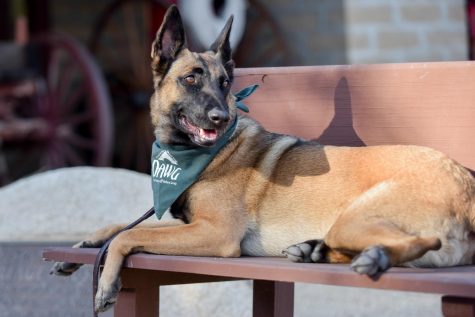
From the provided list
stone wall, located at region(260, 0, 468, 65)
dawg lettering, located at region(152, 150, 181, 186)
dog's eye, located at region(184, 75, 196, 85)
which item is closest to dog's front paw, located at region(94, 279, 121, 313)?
dawg lettering, located at region(152, 150, 181, 186)

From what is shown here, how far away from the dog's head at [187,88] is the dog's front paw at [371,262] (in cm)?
95

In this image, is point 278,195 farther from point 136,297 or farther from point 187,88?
point 136,297

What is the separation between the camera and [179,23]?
12.0 feet

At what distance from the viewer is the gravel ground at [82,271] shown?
460 cm

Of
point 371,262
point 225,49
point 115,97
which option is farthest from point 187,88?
point 115,97

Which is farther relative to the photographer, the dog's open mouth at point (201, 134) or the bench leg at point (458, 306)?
the dog's open mouth at point (201, 134)

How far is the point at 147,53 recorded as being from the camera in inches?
360

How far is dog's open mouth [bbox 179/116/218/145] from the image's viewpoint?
11.4 ft

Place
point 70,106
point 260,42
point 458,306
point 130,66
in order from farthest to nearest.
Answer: point 130,66 → point 260,42 → point 70,106 → point 458,306

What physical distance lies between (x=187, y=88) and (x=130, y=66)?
6220 mm

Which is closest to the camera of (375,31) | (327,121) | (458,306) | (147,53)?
(458,306)

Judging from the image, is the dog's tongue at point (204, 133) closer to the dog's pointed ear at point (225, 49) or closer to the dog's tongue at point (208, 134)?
the dog's tongue at point (208, 134)

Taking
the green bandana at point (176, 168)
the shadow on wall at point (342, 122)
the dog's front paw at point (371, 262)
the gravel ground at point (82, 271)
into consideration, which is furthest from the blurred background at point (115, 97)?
the dog's front paw at point (371, 262)

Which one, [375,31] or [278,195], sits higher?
[375,31]
